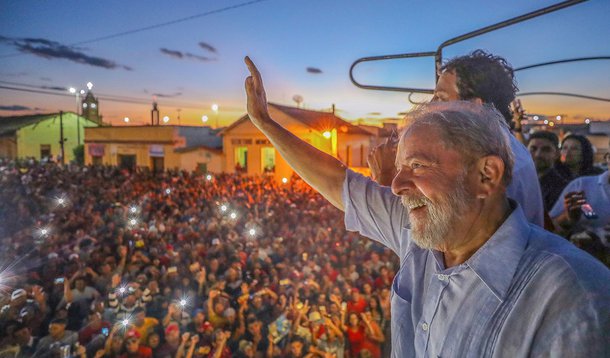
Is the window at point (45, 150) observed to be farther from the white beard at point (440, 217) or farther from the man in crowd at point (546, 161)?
the white beard at point (440, 217)

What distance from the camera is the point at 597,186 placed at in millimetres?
2338

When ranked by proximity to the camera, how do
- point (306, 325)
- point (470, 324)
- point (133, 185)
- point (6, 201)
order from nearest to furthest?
point (470, 324), point (306, 325), point (6, 201), point (133, 185)

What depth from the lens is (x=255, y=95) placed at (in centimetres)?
172

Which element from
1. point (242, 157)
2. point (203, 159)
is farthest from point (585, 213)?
point (203, 159)

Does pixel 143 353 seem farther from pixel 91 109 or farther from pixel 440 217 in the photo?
pixel 91 109

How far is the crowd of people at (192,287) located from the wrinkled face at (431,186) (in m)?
4.33

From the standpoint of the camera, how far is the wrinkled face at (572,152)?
3.83 meters

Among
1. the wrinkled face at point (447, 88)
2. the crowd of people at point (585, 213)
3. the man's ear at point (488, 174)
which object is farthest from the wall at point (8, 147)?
the man's ear at point (488, 174)

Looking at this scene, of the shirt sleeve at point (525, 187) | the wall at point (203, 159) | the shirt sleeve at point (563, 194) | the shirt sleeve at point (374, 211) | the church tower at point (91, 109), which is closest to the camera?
the shirt sleeve at point (525, 187)

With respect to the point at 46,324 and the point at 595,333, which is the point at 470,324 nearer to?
the point at 595,333

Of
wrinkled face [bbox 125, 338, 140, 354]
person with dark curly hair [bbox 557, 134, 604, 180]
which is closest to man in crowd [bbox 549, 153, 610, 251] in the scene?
person with dark curly hair [bbox 557, 134, 604, 180]

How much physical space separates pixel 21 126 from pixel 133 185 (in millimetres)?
34072

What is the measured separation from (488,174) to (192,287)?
20.3ft

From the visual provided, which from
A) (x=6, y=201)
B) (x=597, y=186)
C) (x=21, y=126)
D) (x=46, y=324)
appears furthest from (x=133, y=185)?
(x=21, y=126)
